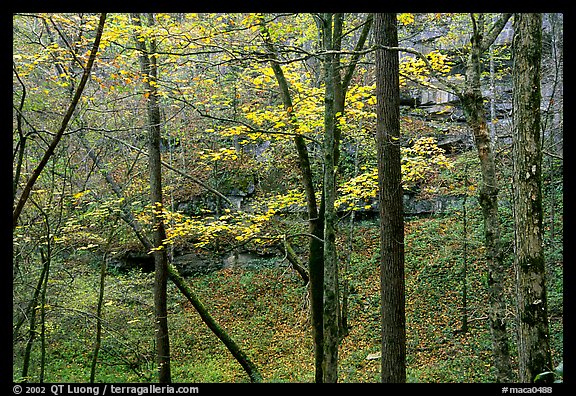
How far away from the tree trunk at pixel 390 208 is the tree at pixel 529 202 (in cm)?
150

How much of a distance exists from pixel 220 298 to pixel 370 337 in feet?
19.4

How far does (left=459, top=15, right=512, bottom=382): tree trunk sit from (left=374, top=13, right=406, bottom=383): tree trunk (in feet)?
3.01

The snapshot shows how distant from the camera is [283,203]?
7.67 m

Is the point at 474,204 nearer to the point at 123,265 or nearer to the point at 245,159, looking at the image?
the point at 245,159

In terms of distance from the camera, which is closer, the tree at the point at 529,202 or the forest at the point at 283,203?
the tree at the point at 529,202

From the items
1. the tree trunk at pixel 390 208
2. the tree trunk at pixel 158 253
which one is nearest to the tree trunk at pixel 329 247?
the tree trunk at pixel 390 208

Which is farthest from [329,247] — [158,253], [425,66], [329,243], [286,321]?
[286,321]

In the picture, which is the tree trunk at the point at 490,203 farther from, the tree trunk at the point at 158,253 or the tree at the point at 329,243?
the tree trunk at the point at 158,253

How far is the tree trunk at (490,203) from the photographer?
16.7 feet

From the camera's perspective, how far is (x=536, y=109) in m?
3.69

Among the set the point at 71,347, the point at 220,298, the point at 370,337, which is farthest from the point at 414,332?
the point at 71,347

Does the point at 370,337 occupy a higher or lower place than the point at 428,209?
lower

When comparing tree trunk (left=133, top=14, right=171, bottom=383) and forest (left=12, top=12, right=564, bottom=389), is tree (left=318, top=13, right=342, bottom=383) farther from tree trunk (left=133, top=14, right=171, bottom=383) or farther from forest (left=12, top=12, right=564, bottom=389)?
tree trunk (left=133, top=14, right=171, bottom=383)

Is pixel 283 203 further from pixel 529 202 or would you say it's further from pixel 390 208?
pixel 529 202
